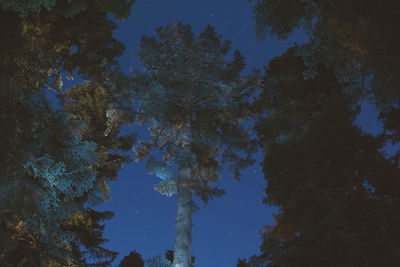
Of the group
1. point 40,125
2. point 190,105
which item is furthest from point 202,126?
point 40,125

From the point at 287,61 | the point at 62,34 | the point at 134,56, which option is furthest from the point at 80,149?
the point at 287,61

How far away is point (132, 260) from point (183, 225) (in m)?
13.4

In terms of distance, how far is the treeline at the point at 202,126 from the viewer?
6.38 meters

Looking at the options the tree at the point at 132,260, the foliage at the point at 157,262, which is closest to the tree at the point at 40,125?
the foliage at the point at 157,262

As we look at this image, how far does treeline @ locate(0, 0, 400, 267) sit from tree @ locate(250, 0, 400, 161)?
3 cm

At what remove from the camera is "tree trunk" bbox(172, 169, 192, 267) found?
9.62 m

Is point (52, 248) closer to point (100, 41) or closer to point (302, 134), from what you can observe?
point (100, 41)

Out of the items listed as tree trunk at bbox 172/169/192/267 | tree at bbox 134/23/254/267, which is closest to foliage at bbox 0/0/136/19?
tree at bbox 134/23/254/267

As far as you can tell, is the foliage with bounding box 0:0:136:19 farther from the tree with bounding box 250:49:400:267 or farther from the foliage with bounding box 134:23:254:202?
the tree with bounding box 250:49:400:267

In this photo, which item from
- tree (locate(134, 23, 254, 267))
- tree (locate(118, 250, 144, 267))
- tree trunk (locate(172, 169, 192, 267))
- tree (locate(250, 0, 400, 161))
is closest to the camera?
tree (locate(250, 0, 400, 161))

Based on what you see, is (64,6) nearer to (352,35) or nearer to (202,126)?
(352,35)

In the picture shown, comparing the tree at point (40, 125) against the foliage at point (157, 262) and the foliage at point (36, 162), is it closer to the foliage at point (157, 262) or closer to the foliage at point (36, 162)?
the foliage at point (36, 162)

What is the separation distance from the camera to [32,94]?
6605 millimetres

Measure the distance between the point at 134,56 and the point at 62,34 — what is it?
235 inches
